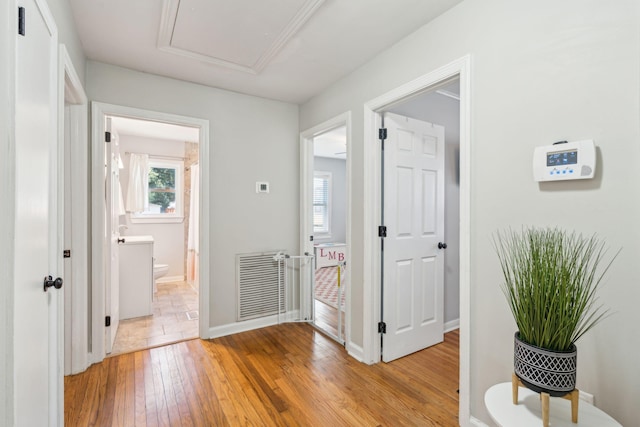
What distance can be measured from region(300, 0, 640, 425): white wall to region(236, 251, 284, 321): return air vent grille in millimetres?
2159

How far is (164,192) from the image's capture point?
541 cm

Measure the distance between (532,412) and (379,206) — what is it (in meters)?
1.62

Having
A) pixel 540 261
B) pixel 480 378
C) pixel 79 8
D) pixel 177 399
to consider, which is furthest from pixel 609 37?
pixel 177 399

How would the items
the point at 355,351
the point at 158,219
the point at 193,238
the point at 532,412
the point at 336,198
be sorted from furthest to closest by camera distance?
the point at 336,198, the point at 158,219, the point at 193,238, the point at 355,351, the point at 532,412

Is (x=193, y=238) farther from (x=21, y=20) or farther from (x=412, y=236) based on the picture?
(x=21, y=20)

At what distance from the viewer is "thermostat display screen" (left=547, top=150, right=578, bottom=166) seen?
1292mm

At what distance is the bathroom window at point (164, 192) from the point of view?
5277mm

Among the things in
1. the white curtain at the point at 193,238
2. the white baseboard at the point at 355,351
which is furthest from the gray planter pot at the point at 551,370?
the white curtain at the point at 193,238

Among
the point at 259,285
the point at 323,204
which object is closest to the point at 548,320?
Answer: the point at 259,285

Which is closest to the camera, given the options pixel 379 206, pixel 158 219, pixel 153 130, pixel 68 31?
pixel 68 31

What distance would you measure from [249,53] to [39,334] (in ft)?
7.10

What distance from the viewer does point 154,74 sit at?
8.96 feet

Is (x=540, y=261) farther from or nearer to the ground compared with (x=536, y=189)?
nearer to the ground

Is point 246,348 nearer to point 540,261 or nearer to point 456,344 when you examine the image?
point 456,344
